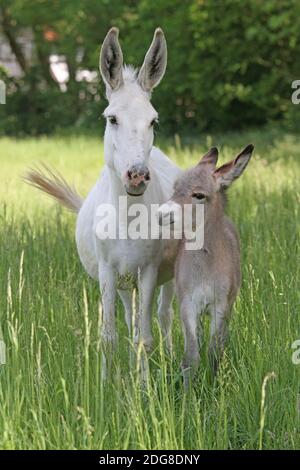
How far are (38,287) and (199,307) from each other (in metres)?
1.38

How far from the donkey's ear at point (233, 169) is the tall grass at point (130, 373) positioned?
1.84ft

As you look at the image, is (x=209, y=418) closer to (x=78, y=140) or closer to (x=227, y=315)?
(x=227, y=315)

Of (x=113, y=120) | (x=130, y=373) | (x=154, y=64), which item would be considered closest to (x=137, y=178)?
(x=113, y=120)

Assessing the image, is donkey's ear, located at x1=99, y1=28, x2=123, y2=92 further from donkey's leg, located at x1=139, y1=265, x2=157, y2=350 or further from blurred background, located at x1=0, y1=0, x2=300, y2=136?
blurred background, located at x1=0, y1=0, x2=300, y2=136

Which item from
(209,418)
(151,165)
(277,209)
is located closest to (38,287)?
(151,165)

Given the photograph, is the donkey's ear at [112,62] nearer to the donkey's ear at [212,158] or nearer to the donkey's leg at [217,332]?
the donkey's ear at [212,158]

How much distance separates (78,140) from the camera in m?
20.7

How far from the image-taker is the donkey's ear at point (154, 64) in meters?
5.09

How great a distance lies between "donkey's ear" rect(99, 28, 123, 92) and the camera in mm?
5027

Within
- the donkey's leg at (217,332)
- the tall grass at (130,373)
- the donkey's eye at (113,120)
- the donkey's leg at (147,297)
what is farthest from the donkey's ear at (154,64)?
the donkey's leg at (217,332)

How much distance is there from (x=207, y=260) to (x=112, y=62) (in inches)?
47.1

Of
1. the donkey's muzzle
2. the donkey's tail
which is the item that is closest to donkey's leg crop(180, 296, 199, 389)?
the donkey's muzzle

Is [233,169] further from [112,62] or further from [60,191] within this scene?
[60,191]

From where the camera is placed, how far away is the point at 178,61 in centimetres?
2086
